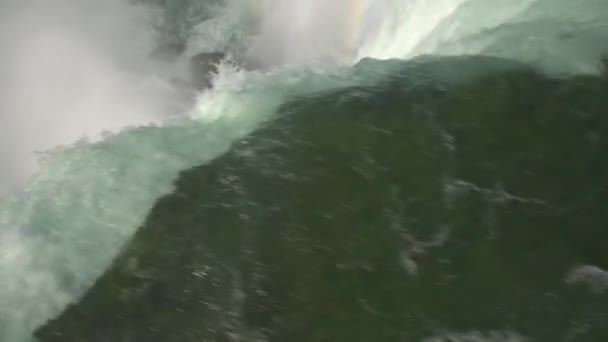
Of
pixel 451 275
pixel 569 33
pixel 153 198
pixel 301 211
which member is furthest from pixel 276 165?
pixel 569 33

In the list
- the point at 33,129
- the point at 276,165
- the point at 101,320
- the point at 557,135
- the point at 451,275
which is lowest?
the point at 101,320

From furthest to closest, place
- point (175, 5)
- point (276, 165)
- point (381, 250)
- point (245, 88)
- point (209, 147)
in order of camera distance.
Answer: point (175, 5), point (245, 88), point (209, 147), point (276, 165), point (381, 250)

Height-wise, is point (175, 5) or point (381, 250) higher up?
point (175, 5)

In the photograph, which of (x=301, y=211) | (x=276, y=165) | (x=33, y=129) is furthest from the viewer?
(x=33, y=129)

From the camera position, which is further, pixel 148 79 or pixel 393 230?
pixel 148 79

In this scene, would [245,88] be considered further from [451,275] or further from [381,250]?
[451,275]

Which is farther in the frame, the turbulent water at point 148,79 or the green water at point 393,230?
the turbulent water at point 148,79

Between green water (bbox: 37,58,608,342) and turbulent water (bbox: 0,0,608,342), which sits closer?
green water (bbox: 37,58,608,342)

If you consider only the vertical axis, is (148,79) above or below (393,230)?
above
